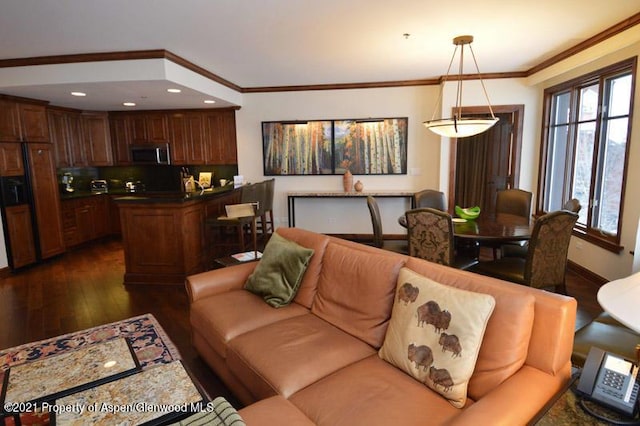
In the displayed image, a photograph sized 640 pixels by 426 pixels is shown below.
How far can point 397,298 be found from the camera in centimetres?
180

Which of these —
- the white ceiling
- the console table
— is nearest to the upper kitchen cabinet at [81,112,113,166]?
the white ceiling

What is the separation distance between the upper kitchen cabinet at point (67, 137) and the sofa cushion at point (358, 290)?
5500mm

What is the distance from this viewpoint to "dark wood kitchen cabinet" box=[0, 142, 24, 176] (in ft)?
14.9

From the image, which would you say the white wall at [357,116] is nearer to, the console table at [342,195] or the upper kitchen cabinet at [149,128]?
the console table at [342,195]

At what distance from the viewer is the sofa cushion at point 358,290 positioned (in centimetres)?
197

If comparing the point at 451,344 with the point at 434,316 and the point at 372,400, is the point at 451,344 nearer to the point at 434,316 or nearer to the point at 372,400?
the point at 434,316

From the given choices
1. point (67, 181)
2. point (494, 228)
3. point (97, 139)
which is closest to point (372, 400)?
point (494, 228)

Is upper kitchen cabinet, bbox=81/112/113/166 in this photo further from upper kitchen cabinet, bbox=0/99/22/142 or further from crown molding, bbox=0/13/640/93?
crown molding, bbox=0/13/640/93

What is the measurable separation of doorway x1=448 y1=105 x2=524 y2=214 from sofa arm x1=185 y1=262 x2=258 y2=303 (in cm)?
371

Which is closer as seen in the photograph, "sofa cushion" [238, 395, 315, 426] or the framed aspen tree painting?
"sofa cushion" [238, 395, 315, 426]

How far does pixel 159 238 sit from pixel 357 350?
10.1 ft

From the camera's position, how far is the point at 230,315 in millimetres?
2299

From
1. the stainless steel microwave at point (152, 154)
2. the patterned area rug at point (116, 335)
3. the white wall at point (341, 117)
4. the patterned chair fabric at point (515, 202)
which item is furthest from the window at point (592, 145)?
the stainless steel microwave at point (152, 154)

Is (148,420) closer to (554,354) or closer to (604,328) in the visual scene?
(554,354)
